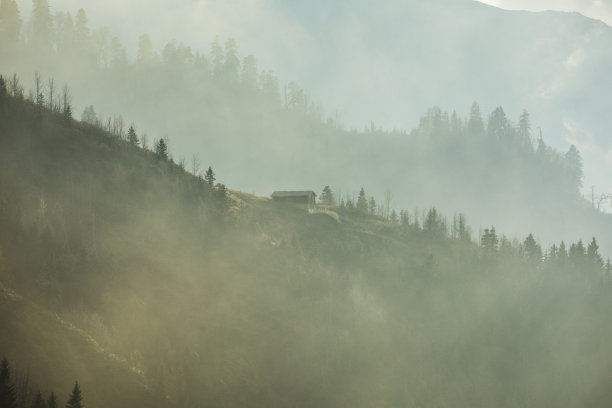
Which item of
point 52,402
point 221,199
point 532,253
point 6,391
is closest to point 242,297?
point 221,199

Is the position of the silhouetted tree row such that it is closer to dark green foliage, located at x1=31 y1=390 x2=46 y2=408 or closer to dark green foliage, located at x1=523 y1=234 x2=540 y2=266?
dark green foliage, located at x1=31 y1=390 x2=46 y2=408

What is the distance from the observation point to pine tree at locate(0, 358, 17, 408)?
40.4 meters

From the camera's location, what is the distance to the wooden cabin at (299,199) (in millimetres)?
109688

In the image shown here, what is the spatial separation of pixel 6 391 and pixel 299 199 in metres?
76.6

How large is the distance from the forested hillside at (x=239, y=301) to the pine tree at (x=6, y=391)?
154 inches

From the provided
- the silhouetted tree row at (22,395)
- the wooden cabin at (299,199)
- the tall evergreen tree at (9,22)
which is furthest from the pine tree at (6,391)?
the tall evergreen tree at (9,22)

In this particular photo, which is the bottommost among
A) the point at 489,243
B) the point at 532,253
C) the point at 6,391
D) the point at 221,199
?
the point at 6,391

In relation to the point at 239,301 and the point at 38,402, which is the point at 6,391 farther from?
the point at 239,301

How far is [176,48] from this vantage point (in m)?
196

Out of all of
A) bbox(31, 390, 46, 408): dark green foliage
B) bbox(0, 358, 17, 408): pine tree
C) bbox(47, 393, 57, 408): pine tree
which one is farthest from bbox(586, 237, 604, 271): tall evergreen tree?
bbox(0, 358, 17, 408): pine tree

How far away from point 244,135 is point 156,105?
37.7 metres

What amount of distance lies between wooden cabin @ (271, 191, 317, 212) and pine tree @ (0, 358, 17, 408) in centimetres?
7442

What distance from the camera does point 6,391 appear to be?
1603 inches

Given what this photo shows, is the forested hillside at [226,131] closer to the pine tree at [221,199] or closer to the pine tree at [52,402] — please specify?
the pine tree at [221,199]
